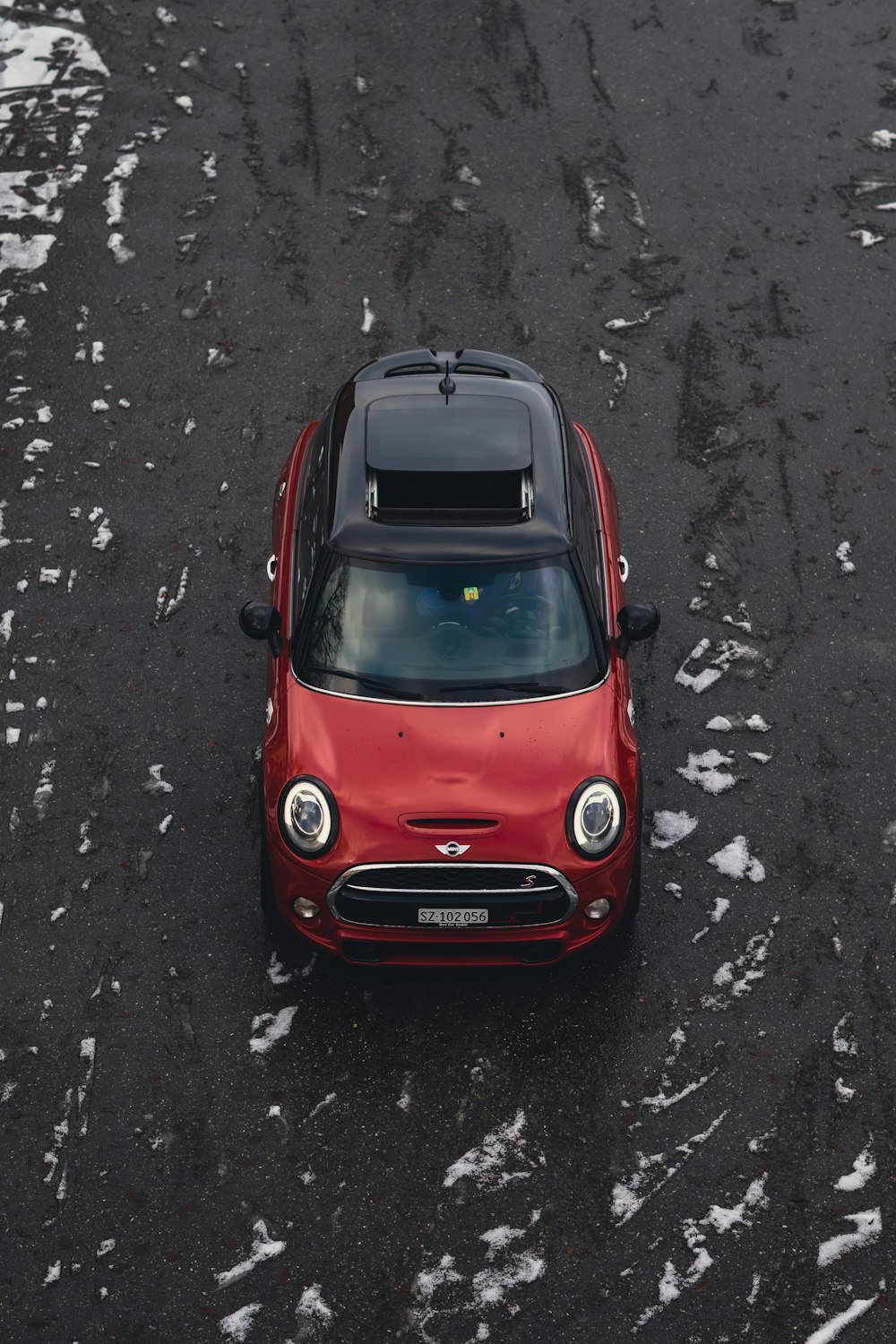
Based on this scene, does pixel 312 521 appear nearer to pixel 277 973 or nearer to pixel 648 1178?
pixel 277 973

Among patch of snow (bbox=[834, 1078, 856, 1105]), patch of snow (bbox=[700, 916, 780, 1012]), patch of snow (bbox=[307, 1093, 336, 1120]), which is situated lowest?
patch of snow (bbox=[307, 1093, 336, 1120])

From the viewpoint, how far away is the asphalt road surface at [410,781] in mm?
5613

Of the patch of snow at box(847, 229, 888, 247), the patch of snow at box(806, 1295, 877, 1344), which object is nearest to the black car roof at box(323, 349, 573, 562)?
the patch of snow at box(806, 1295, 877, 1344)

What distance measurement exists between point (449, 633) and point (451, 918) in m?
1.34

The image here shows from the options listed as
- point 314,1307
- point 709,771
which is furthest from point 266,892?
point 709,771

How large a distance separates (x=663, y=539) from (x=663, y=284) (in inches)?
103

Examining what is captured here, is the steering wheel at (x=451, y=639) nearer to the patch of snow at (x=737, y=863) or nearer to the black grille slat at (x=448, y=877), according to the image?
the black grille slat at (x=448, y=877)

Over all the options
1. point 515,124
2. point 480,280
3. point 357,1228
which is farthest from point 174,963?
point 515,124

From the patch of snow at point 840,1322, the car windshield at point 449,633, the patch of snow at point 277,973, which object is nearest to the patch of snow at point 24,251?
the car windshield at point 449,633

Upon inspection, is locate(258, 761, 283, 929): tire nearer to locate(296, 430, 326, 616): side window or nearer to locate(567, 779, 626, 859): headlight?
locate(296, 430, 326, 616): side window

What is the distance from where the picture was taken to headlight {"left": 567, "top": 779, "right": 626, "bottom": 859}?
6090 millimetres

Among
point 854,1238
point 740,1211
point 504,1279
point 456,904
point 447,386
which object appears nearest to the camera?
point 504,1279

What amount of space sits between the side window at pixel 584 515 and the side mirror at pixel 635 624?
5.3 inches

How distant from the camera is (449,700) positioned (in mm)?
6359
